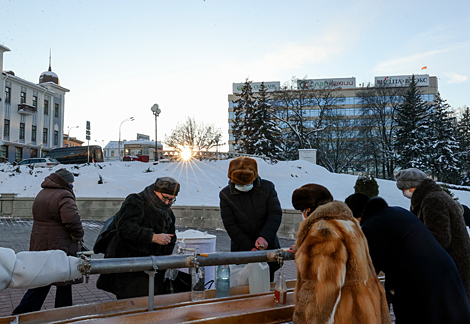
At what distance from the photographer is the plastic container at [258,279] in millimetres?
3225

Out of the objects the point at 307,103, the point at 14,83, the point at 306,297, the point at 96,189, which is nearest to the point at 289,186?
the point at 96,189

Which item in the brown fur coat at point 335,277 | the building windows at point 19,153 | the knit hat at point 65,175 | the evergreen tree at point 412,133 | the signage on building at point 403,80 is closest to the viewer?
the brown fur coat at point 335,277

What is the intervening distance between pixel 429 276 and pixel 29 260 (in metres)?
2.39

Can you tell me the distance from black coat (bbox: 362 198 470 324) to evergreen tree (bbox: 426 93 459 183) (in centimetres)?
3714

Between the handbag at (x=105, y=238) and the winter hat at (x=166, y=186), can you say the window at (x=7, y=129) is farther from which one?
the winter hat at (x=166, y=186)

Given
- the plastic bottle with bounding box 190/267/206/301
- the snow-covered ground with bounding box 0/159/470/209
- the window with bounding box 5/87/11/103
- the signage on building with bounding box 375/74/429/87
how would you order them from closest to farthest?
1. the plastic bottle with bounding box 190/267/206/301
2. the snow-covered ground with bounding box 0/159/470/209
3. the window with bounding box 5/87/11/103
4. the signage on building with bounding box 375/74/429/87

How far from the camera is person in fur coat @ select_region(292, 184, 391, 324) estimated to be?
6.80ft

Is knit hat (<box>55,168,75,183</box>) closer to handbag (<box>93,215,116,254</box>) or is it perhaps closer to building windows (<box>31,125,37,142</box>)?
handbag (<box>93,215,116,254</box>)

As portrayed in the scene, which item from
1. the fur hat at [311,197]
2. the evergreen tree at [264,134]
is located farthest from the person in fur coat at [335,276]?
the evergreen tree at [264,134]

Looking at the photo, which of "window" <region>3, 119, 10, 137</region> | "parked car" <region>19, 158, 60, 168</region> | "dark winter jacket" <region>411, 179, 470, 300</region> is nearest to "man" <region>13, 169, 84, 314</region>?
"dark winter jacket" <region>411, 179, 470, 300</region>

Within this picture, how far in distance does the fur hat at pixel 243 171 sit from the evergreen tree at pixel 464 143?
38.4m

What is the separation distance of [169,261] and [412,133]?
3981 cm

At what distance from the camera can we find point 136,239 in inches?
135

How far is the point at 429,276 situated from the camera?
251cm
